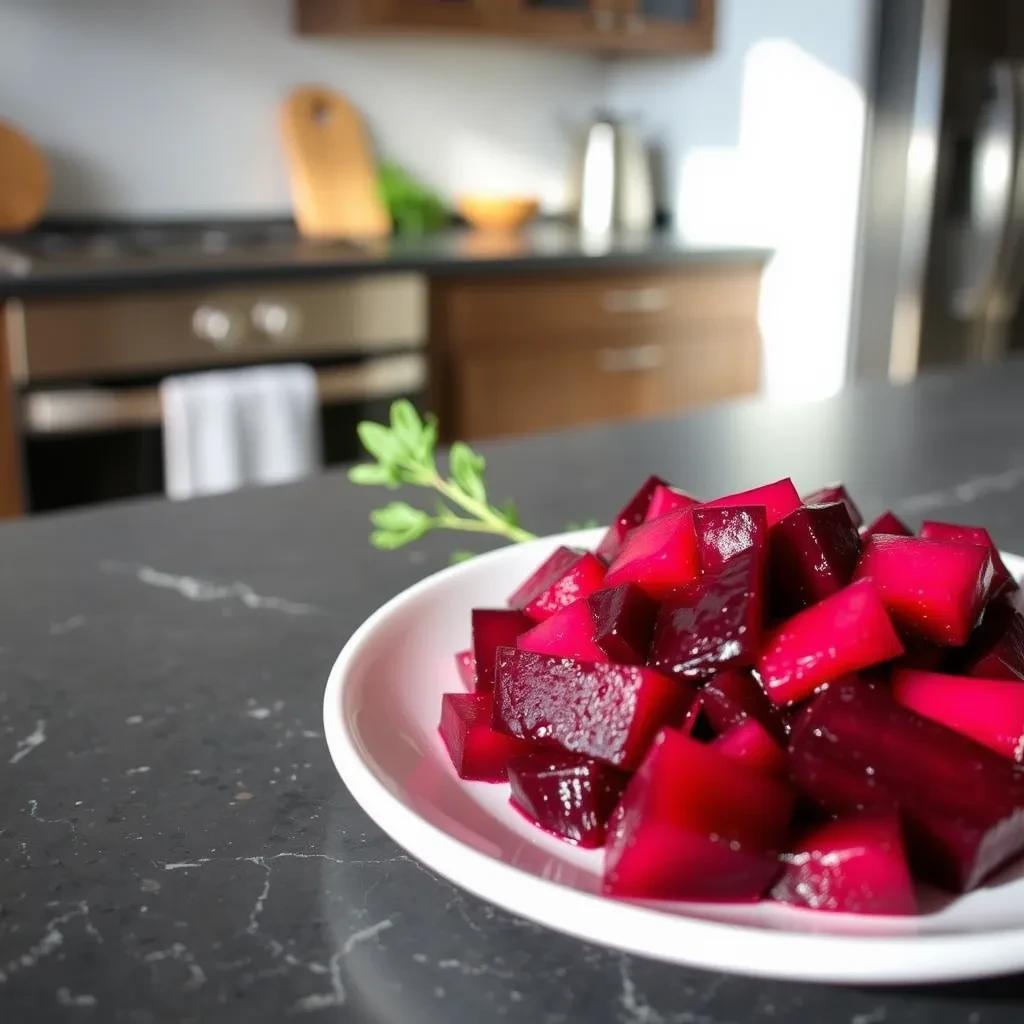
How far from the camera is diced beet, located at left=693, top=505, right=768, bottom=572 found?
1.71ft

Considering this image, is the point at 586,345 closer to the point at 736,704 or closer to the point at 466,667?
the point at 466,667

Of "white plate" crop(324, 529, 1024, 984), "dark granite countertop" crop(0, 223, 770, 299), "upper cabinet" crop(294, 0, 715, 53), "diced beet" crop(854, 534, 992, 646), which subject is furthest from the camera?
"upper cabinet" crop(294, 0, 715, 53)

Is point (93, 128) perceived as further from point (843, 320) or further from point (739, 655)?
point (739, 655)

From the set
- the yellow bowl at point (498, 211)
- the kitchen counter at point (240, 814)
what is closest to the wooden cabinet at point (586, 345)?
the yellow bowl at point (498, 211)

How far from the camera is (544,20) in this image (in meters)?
3.14

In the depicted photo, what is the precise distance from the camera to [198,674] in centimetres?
75

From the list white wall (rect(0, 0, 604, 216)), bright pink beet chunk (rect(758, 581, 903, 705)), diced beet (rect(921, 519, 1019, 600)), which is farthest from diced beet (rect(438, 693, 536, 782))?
white wall (rect(0, 0, 604, 216))

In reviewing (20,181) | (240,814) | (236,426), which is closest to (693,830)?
(240,814)

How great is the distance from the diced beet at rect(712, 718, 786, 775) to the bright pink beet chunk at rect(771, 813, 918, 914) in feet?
0.10

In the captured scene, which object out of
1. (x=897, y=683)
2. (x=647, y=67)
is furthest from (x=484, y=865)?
(x=647, y=67)

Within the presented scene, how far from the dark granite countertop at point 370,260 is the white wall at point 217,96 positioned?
0.26 meters

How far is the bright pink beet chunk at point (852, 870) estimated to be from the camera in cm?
42

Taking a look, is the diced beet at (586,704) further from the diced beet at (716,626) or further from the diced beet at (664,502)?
the diced beet at (664,502)

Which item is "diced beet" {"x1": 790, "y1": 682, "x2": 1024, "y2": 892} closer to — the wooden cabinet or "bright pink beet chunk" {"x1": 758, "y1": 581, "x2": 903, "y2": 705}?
"bright pink beet chunk" {"x1": 758, "y1": 581, "x2": 903, "y2": 705}
